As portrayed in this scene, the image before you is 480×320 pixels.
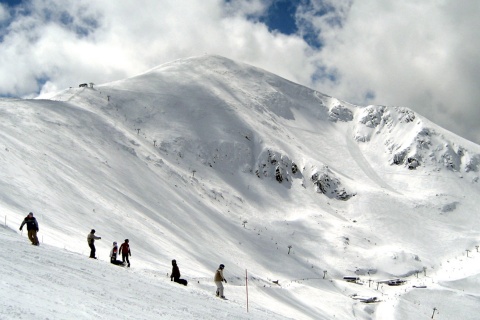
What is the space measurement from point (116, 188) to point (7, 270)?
32.9 metres

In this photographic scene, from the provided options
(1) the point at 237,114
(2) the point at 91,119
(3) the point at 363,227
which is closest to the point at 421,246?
(3) the point at 363,227

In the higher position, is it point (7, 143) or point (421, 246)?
point (421, 246)

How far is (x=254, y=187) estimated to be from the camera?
7494 cm

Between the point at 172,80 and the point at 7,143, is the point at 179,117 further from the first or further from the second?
the point at 7,143

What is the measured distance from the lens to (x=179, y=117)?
82938 mm

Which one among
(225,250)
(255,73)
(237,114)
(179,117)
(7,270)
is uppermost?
(255,73)

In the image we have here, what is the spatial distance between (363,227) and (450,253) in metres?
13.0

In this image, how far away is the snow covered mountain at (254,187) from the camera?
35.6 m

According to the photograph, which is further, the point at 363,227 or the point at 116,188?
the point at 363,227

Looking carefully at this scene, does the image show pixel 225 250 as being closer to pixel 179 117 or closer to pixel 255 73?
pixel 179 117

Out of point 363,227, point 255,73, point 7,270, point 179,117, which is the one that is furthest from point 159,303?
point 255,73

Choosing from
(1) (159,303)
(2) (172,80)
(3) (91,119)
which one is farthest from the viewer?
(2) (172,80)

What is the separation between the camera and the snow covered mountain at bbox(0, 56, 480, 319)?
3562cm

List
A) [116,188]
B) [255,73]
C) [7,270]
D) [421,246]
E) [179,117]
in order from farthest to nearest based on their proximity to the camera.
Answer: [255,73], [179,117], [421,246], [116,188], [7,270]
